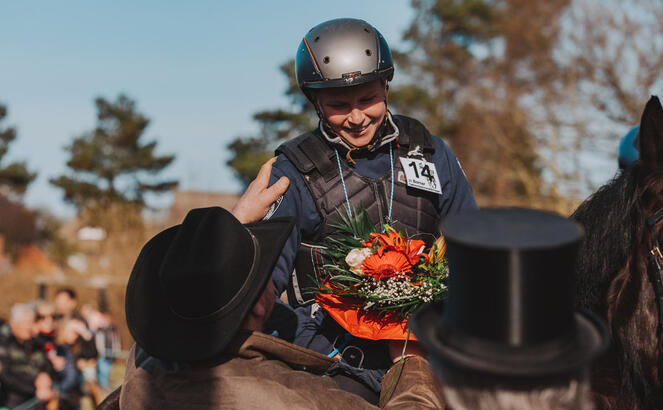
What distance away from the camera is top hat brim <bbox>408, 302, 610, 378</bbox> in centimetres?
109

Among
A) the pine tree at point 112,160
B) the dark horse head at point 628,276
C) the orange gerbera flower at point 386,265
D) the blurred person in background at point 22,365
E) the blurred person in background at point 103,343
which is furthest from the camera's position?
the pine tree at point 112,160

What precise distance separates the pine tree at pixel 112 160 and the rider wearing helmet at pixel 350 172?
139 ft

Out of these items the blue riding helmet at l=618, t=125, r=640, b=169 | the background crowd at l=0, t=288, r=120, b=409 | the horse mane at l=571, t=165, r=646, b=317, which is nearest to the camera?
the horse mane at l=571, t=165, r=646, b=317

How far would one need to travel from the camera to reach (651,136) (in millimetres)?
2152

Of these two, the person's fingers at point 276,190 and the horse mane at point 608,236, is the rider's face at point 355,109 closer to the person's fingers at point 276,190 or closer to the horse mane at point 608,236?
the person's fingers at point 276,190

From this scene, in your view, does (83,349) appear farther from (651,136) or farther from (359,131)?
(651,136)

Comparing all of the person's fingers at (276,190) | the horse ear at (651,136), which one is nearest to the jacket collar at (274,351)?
the person's fingers at (276,190)

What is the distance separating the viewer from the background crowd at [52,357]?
8867mm

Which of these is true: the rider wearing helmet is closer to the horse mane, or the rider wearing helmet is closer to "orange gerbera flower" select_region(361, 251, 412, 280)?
"orange gerbera flower" select_region(361, 251, 412, 280)

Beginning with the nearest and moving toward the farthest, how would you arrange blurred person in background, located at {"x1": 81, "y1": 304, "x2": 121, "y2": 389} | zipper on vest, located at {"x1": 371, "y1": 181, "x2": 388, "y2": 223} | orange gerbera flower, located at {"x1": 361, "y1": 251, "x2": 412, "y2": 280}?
orange gerbera flower, located at {"x1": 361, "y1": 251, "x2": 412, "y2": 280}, zipper on vest, located at {"x1": 371, "y1": 181, "x2": 388, "y2": 223}, blurred person in background, located at {"x1": 81, "y1": 304, "x2": 121, "y2": 389}

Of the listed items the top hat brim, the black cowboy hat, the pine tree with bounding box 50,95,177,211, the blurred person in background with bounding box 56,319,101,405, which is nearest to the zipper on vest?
the black cowboy hat

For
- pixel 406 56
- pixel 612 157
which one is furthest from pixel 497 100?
pixel 612 157

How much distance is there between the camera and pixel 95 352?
11648 mm

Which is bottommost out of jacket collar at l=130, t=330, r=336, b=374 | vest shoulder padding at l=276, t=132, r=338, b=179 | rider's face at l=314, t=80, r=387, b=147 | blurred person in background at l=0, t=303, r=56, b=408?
blurred person in background at l=0, t=303, r=56, b=408
